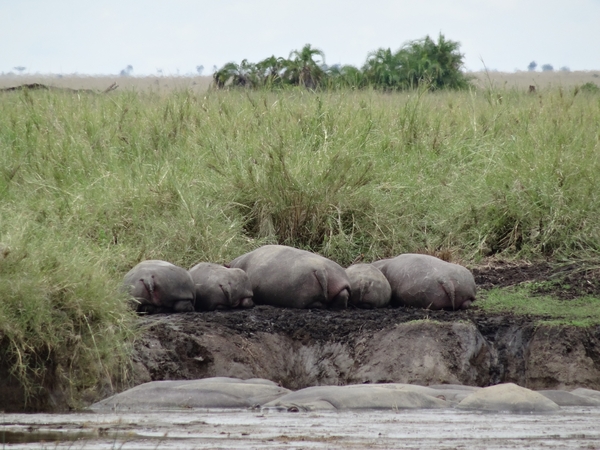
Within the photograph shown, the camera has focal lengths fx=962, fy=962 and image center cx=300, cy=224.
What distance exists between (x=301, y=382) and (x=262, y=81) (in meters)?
10.0

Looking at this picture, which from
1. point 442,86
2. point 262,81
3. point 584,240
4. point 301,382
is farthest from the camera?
point 442,86

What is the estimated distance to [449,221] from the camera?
1040cm

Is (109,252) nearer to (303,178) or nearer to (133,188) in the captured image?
(133,188)

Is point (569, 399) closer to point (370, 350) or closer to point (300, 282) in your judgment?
point (370, 350)

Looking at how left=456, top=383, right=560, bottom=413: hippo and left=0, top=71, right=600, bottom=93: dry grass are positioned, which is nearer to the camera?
left=456, top=383, right=560, bottom=413: hippo

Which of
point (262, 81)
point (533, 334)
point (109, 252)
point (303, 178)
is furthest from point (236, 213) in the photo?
point (262, 81)

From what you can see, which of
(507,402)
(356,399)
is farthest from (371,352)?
(507,402)

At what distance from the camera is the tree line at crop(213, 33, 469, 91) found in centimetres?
1661

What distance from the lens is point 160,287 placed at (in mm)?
7551

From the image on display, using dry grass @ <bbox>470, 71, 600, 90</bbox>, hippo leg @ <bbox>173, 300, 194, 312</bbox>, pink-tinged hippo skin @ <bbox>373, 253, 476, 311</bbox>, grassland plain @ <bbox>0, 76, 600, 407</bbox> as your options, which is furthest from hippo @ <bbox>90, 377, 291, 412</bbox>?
dry grass @ <bbox>470, 71, 600, 90</bbox>

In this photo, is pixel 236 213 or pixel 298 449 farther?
pixel 236 213

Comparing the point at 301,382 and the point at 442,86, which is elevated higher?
the point at 442,86

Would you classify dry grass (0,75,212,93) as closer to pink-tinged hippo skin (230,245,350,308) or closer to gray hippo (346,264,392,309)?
pink-tinged hippo skin (230,245,350,308)

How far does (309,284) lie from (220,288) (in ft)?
2.43
